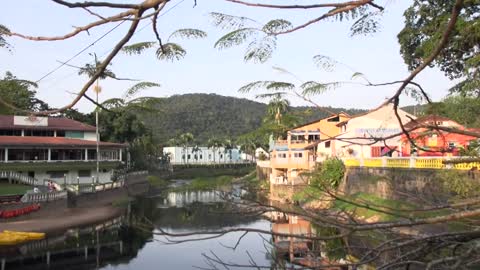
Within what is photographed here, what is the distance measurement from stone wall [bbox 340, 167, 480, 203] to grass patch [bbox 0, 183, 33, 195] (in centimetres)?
1773

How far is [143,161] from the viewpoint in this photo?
186 ft

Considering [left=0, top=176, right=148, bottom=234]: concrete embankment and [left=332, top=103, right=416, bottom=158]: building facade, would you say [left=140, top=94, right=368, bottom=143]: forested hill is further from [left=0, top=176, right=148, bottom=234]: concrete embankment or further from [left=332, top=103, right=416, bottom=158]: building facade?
[left=332, top=103, right=416, bottom=158]: building facade

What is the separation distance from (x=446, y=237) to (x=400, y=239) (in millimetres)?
149

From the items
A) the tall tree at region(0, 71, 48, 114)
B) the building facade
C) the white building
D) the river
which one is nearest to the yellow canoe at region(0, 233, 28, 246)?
the river

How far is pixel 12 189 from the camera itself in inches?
1119

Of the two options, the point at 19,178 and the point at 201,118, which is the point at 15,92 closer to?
the point at 19,178

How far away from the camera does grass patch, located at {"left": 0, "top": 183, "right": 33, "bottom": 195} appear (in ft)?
89.0

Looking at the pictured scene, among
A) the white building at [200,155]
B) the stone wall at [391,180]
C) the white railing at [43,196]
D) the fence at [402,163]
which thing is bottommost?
the white railing at [43,196]

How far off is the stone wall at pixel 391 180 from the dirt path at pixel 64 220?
12.6m

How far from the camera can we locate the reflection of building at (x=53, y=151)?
32.7m

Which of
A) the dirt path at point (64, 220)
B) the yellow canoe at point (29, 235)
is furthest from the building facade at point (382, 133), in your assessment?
the dirt path at point (64, 220)

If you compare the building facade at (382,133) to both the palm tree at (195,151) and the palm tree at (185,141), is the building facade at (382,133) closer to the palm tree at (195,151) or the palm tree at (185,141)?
the palm tree at (185,141)

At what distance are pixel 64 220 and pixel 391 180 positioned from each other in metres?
15.5

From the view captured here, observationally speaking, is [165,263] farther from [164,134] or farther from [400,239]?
[164,134]
